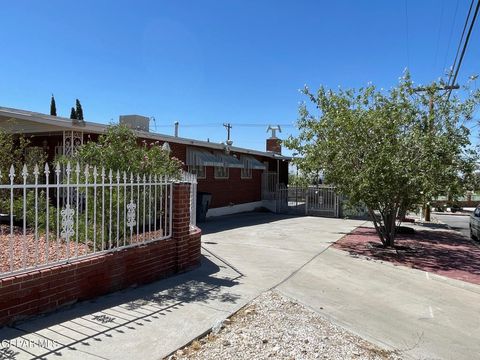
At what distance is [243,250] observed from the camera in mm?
9555

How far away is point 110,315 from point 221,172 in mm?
14078

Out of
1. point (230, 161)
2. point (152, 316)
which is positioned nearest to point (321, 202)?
point (230, 161)

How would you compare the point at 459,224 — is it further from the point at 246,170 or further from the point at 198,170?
the point at 198,170

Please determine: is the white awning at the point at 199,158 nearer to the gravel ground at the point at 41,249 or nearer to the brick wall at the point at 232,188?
the brick wall at the point at 232,188

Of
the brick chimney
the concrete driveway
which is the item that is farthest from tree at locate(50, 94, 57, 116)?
the concrete driveway

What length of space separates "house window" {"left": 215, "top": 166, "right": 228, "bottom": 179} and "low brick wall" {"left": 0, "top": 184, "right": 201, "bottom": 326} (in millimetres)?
10698

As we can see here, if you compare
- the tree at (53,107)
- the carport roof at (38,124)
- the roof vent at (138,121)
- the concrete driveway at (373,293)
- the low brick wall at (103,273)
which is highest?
the tree at (53,107)

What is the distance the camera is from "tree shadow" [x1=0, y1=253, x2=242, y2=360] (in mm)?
3870

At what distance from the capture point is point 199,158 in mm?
15938

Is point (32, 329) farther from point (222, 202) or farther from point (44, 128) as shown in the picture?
point (222, 202)

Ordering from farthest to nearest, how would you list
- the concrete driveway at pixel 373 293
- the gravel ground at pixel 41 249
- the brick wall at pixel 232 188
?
the brick wall at pixel 232 188
the gravel ground at pixel 41 249
the concrete driveway at pixel 373 293

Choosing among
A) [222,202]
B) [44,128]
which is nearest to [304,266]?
[44,128]

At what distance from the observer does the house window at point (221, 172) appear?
59.9 ft

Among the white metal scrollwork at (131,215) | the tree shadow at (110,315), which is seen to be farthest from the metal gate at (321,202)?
the white metal scrollwork at (131,215)
